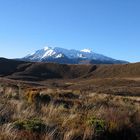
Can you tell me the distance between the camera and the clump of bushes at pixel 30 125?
30.1ft

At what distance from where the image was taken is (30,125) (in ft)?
30.9

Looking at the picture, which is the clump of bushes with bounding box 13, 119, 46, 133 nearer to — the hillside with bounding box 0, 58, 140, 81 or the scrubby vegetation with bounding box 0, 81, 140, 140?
the scrubby vegetation with bounding box 0, 81, 140, 140

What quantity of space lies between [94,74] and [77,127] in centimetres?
11906

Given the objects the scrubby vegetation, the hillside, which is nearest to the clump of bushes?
the scrubby vegetation

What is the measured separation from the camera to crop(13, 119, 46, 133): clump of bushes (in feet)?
30.1

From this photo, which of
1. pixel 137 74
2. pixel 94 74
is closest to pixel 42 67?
pixel 94 74

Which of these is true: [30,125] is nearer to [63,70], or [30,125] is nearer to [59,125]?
[59,125]

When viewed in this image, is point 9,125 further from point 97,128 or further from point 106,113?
point 106,113

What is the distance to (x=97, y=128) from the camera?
1038 centimetres

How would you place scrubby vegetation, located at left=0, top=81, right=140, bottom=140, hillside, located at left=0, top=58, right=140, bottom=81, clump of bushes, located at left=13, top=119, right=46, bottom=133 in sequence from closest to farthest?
scrubby vegetation, located at left=0, top=81, right=140, bottom=140 < clump of bushes, located at left=13, top=119, right=46, bottom=133 < hillside, located at left=0, top=58, right=140, bottom=81

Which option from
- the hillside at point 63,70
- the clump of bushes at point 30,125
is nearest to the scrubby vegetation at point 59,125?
the clump of bushes at point 30,125

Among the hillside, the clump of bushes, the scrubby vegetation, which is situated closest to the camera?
the scrubby vegetation

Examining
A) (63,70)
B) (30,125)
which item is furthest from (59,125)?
(63,70)

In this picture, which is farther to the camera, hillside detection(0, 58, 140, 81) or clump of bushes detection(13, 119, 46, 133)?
hillside detection(0, 58, 140, 81)
